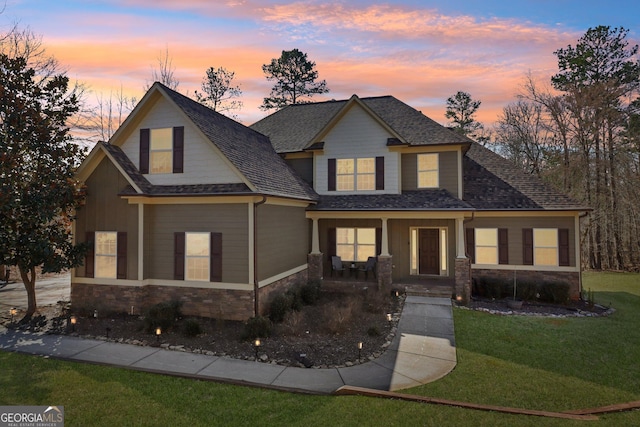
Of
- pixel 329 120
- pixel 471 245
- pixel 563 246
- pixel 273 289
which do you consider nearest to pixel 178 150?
pixel 273 289

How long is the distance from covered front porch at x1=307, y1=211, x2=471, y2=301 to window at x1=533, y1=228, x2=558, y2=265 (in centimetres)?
364

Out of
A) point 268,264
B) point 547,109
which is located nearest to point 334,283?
point 268,264

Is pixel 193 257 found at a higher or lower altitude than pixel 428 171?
lower

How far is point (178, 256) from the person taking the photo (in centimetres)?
1142

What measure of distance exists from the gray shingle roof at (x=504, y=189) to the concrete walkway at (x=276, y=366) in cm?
808

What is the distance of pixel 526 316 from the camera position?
38.3ft

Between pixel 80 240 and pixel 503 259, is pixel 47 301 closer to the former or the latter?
pixel 80 240

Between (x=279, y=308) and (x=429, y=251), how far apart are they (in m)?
8.48

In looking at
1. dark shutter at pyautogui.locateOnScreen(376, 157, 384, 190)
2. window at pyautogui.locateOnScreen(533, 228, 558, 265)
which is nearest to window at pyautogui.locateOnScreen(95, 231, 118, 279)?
dark shutter at pyautogui.locateOnScreen(376, 157, 384, 190)

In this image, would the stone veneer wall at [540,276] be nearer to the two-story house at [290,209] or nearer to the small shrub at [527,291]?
the two-story house at [290,209]

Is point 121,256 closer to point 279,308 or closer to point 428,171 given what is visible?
point 279,308

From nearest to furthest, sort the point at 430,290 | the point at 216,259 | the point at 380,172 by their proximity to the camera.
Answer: the point at 216,259, the point at 430,290, the point at 380,172

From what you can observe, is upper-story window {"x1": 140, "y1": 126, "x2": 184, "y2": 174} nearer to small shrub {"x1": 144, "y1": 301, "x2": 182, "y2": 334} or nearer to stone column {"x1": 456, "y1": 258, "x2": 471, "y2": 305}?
small shrub {"x1": 144, "y1": 301, "x2": 182, "y2": 334}

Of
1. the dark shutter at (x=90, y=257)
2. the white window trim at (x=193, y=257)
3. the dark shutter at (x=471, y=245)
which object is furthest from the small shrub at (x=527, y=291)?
the dark shutter at (x=90, y=257)
